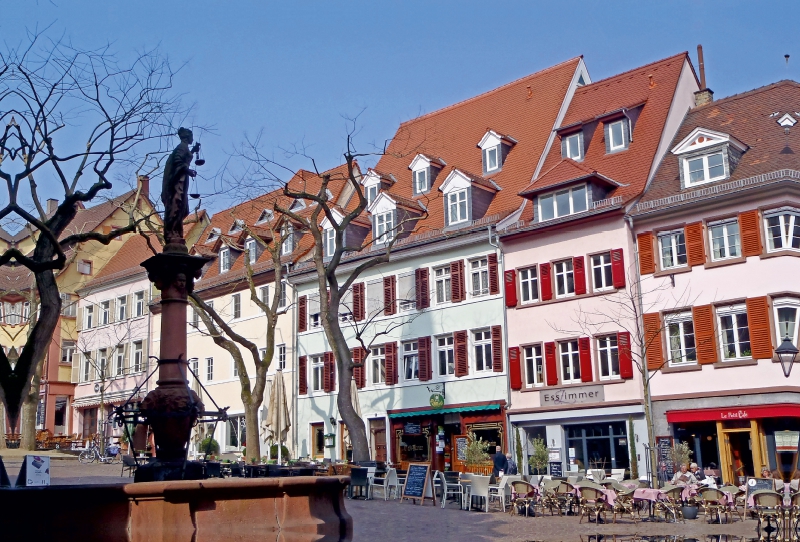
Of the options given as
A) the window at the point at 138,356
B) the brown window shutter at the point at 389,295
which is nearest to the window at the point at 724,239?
the brown window shutter at the point at 389,295

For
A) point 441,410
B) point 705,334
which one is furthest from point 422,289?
point 705,334

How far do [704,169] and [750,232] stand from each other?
122 inches

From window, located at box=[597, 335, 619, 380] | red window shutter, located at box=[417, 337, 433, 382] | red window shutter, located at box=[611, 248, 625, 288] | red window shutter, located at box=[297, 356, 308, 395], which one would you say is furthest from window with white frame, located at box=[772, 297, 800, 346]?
Result: red window shutter, located at box=[297, 356, 308, 395]

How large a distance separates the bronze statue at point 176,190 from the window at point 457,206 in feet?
80.2

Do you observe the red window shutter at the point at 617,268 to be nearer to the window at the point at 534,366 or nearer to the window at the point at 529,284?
the window at the point at 529,284

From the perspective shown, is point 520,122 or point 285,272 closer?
Answer: point 520,122

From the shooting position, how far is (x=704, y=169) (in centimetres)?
3056

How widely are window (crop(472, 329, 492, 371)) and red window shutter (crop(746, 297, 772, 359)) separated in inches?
366

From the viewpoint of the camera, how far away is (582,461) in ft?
103

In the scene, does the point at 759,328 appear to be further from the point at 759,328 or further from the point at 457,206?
the point at 457,206

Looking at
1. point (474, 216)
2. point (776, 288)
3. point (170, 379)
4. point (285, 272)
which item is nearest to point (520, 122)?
point (474, 216)

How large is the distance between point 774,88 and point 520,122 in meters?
Result: 9.92

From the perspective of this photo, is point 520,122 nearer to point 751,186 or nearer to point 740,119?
point 740,119

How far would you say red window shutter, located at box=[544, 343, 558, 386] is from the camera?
32.0 meters
